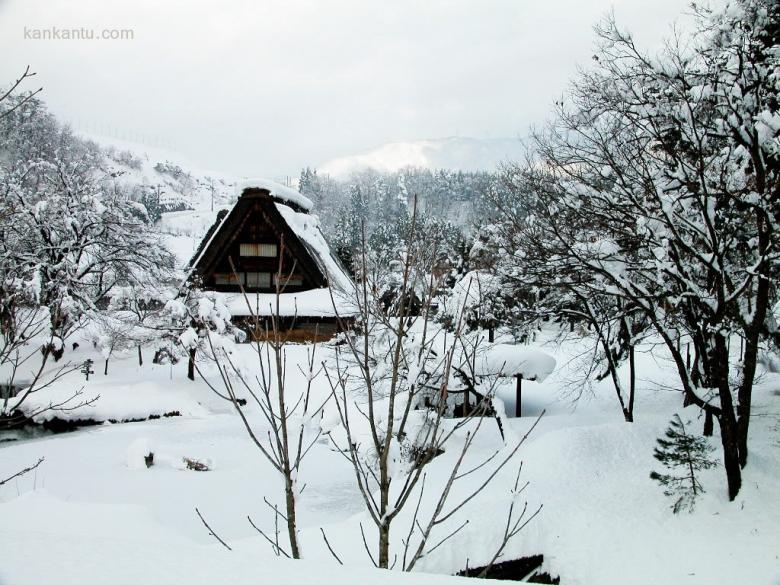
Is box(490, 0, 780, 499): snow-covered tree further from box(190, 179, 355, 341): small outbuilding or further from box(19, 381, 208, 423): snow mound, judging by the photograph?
box(190, 179, 355, 341): small outbuilding

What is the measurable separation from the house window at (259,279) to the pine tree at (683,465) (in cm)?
2377

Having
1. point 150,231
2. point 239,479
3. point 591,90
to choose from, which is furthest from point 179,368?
point 591,90

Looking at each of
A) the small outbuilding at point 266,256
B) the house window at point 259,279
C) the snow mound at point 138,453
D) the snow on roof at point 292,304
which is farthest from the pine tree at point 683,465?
the house window at point 259,279

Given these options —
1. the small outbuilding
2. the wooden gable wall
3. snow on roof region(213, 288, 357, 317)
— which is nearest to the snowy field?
snow on roof region(213, 288, 357, 317)

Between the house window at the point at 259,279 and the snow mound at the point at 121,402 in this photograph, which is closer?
the snow mound at the point at 121,402

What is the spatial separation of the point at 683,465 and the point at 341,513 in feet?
20.6

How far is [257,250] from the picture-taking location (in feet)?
93.3

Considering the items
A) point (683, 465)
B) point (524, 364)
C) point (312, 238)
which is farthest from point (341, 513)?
point (312, 238)

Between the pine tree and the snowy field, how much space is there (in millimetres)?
169

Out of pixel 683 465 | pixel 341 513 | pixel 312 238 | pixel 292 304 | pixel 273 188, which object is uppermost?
pixel 273 188

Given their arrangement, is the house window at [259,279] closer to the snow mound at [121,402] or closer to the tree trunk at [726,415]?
the snow mound at [121,402]

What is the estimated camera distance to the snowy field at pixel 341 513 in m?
2.14

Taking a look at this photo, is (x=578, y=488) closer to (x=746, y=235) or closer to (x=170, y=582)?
(x=746, y=235)

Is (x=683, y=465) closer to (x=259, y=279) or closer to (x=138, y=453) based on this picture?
(x=138, y=453)
